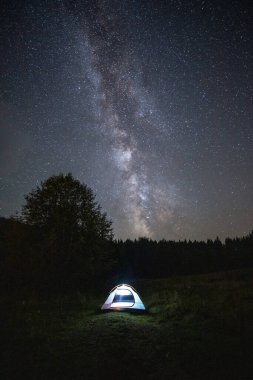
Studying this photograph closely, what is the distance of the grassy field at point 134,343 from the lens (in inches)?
254

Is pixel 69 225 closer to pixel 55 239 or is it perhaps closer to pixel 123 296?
pixel 55 239

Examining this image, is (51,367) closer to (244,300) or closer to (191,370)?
(191,370)

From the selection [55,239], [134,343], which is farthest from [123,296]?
[55,239]

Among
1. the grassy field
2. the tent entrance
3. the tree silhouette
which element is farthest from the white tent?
the tree silhouette

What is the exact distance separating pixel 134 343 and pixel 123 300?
6557 millimetres

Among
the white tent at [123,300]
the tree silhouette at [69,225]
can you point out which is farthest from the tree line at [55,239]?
the white tent at [123,300]

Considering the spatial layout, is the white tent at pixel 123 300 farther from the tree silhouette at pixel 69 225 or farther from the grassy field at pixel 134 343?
the tree silhouette at pixel 69 225

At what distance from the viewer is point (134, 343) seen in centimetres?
835

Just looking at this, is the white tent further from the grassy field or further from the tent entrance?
the grassy field

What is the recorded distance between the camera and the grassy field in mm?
6441

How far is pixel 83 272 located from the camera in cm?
2303

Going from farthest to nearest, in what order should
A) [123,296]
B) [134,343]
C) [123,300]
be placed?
[123,296]
[123,300]
[134,343]

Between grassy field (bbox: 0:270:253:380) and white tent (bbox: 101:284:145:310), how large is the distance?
0.68 m

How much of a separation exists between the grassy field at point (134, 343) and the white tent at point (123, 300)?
68cm
